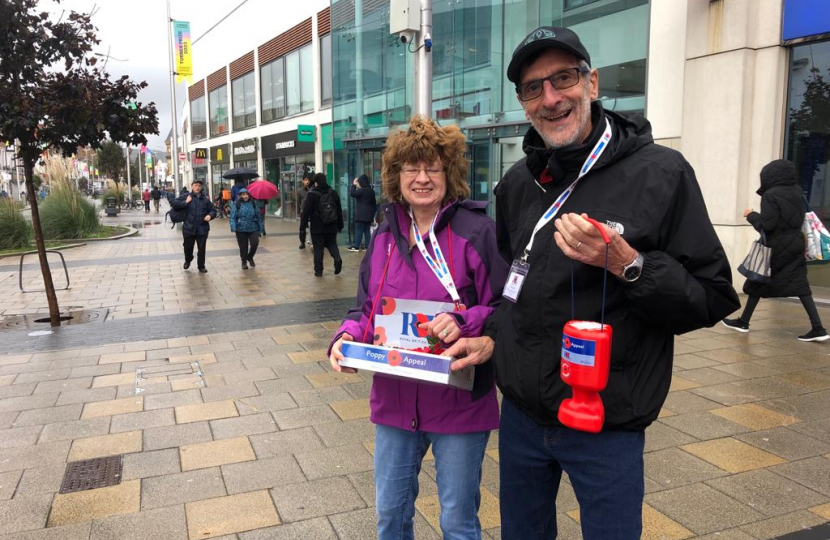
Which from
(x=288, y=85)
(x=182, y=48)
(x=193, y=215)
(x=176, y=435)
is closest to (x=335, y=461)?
(x=176, y=435)

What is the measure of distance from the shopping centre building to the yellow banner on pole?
37.0 feet

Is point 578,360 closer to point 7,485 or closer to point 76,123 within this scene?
point 7,485

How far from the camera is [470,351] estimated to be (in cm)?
198

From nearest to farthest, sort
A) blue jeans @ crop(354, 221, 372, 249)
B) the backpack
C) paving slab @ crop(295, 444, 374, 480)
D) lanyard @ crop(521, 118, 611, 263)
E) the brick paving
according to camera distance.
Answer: lanyard @ crop(521, 118, 611, 263)
the brick paving
paving slab @ crop(295, 444, 374, 480)
the backpack
blue jeans @ crop(354, 221, 372, 249)

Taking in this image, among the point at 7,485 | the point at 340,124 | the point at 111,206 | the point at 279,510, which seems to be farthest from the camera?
the point at 111,206

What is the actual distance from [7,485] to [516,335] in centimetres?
314

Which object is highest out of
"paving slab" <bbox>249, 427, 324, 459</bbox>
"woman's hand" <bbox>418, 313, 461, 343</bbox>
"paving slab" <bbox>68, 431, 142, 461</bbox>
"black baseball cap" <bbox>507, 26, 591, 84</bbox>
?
"black baseball cap" <bbox>507, 26, 591, 84</bbox>

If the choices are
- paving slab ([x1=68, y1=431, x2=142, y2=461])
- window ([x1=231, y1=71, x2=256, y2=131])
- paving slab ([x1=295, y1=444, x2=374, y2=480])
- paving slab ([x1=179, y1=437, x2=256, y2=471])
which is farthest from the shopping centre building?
window ([x1=231, y1=71, x2=256, y2=131])

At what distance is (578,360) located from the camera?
1522 millimetres

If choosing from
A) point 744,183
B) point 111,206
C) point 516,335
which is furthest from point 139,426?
point 111,206

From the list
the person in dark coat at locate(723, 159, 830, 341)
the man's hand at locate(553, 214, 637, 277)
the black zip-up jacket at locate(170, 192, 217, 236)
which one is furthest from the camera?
the black zip-up jacket at locate(170, 192, 217, 236)

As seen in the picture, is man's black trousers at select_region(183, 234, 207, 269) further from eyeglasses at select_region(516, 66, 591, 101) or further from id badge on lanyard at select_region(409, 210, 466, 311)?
eyeglasses at select_region(516, 66, 591, 101)

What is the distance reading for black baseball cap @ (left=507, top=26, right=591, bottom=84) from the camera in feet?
5.52

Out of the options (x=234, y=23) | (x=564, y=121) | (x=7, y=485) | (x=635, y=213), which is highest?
(x=234, y=23)
